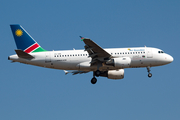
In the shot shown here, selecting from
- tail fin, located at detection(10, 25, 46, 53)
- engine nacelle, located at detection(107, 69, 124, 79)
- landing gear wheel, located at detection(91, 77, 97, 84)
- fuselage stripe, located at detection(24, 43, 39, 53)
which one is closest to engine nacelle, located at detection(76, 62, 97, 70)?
landing gear wheel, located at detection(91, 77, 97, 84)

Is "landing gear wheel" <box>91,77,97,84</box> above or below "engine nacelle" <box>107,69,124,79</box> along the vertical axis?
below

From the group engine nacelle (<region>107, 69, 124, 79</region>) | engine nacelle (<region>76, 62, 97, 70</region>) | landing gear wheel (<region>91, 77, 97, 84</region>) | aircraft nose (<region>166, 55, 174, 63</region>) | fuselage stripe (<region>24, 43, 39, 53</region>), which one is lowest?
landing gear wheel (<region>91, 77, 97, 84</region>)

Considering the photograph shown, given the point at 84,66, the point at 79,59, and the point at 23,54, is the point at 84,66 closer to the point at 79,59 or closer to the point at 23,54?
the point at 79,59

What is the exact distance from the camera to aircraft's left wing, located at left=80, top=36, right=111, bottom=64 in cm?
4309

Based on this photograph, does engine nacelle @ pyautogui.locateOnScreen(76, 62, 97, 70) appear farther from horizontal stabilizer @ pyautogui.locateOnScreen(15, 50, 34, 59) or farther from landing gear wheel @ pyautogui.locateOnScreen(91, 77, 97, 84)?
horizontal stabilizer @ pyautogui.locateOnScreen(15, 50, 34, 59)

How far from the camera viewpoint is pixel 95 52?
45.3 m

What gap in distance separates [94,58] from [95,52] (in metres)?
1.25

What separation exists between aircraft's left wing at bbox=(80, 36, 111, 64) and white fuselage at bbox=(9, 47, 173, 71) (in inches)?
47.0

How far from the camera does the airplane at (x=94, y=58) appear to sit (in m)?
45.7

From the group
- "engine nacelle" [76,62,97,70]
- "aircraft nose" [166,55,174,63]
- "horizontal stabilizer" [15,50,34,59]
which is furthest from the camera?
"aircraft nose" [166,55,174,63]

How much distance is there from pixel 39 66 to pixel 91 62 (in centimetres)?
809

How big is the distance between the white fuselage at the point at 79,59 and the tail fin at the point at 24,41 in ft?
5.26

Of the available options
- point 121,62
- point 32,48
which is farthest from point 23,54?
point 121,62

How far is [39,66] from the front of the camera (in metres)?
47.5
